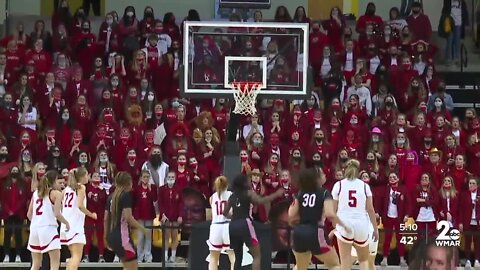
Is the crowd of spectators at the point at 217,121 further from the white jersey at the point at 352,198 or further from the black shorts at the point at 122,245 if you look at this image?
the black shorts at the point at 122,245

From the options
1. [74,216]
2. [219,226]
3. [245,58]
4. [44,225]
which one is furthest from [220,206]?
[245,58]

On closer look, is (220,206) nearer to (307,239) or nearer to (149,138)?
(307,239)

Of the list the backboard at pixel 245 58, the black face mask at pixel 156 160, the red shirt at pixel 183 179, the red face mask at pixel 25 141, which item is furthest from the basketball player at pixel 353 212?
the red face mask at pixel 25 141

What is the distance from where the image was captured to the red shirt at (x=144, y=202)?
1702 cm

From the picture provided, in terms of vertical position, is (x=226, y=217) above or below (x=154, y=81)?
below

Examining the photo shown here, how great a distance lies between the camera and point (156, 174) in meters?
17.5

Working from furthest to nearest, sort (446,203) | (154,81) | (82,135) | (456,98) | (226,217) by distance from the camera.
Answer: (456,98)
(154,81)
(82,135)
(446,203)
(226,217)

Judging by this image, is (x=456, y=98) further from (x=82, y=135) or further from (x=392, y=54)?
(x=82, y=135)

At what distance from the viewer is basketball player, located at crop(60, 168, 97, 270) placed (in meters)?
13.8

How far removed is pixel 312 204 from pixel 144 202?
17.5ft

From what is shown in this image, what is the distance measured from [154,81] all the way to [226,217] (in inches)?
326

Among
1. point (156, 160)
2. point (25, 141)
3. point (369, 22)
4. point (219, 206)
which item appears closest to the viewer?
point (219, 206)

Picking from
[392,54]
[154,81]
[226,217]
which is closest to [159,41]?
[154,81]

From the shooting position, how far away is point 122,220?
1287 centimetres
